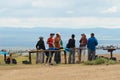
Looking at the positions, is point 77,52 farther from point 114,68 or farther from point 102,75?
point 102,75

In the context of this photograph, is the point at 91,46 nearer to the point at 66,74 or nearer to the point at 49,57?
the point at 49,57

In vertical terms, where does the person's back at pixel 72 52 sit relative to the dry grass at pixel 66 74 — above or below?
above

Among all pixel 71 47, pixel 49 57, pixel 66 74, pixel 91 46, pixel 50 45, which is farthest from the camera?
pixel 71 47

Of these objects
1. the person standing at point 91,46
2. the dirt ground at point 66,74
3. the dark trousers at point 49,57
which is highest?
the person standing at point 91,46

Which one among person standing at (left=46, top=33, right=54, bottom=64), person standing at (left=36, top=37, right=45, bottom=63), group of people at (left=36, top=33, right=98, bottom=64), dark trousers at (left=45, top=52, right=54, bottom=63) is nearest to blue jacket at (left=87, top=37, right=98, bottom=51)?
group of people at (left=36, top=33, right=98, bottom=64)

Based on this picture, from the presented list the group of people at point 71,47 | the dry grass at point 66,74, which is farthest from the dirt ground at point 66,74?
the group of people at point 71,47

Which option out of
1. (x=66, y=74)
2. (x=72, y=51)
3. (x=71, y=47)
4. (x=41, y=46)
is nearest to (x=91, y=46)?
(x=72, y=51)

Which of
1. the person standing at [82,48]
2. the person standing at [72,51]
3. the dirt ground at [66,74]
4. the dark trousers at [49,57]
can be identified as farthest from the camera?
the person standing at [82,48]

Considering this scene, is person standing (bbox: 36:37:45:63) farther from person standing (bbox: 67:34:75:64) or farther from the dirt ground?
the dirt ground

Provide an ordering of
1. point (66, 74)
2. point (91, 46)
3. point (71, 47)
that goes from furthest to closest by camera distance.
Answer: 1. point (71, 47)
2. point (91, 46)
3. point (66, 74)

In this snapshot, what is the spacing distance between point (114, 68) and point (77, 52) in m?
6.77

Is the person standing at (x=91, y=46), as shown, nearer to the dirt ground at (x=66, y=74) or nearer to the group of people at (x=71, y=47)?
the group of people at (x=71, y=47)

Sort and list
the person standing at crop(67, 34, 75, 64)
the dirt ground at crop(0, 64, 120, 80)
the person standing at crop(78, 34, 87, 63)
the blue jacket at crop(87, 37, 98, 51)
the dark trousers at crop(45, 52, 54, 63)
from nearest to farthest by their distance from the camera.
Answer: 1. the dirt ground at crop(0, 64, 120, 80)
2. the dark trousers at crop(45, 52, 54, 63)
3. the blue jacket at crop(87, 37, 98, 51)
4. the person standing at crop(67, 34, 75, 64)
5. the person standing at crop(78, 34, 87, 63)

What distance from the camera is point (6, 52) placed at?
104 ft
